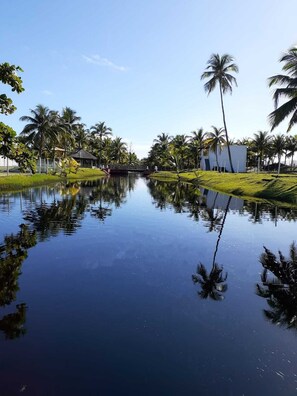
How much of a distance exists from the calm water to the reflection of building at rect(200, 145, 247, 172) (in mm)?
54976

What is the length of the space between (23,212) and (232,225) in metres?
12.1

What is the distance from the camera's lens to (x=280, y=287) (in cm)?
867

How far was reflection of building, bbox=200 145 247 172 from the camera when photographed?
2628 inches

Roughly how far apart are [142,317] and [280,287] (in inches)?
163

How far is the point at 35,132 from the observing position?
168 ft

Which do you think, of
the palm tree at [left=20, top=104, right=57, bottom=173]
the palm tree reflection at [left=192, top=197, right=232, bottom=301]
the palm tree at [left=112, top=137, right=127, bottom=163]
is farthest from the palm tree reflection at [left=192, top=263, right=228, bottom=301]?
the palm tree at [left=112, top=137, right=127, bottom=163]

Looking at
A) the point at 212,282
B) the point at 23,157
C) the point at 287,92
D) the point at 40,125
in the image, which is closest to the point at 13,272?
the point at 23,157

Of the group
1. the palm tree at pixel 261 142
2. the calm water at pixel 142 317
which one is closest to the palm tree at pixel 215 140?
the palm tree at pixel 261 142

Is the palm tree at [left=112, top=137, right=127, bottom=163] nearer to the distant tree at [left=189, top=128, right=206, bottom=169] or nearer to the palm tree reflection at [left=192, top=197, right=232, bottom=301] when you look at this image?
the distant tree at [left=189, top=128, right=206, bottom=169]

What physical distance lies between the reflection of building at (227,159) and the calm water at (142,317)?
54976 millimetres

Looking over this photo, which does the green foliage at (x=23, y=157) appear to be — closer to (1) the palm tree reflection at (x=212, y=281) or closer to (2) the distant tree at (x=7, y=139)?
(2) the distant tree at (x=7, y=139)

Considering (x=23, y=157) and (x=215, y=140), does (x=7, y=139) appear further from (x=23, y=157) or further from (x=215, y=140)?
(x=215, y=140)

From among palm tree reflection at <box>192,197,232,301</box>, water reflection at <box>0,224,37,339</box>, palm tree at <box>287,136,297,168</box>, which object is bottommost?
palm tree reflection at <box>192,197,232,301</box>

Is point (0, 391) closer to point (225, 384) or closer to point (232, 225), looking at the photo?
point (225, 384)
